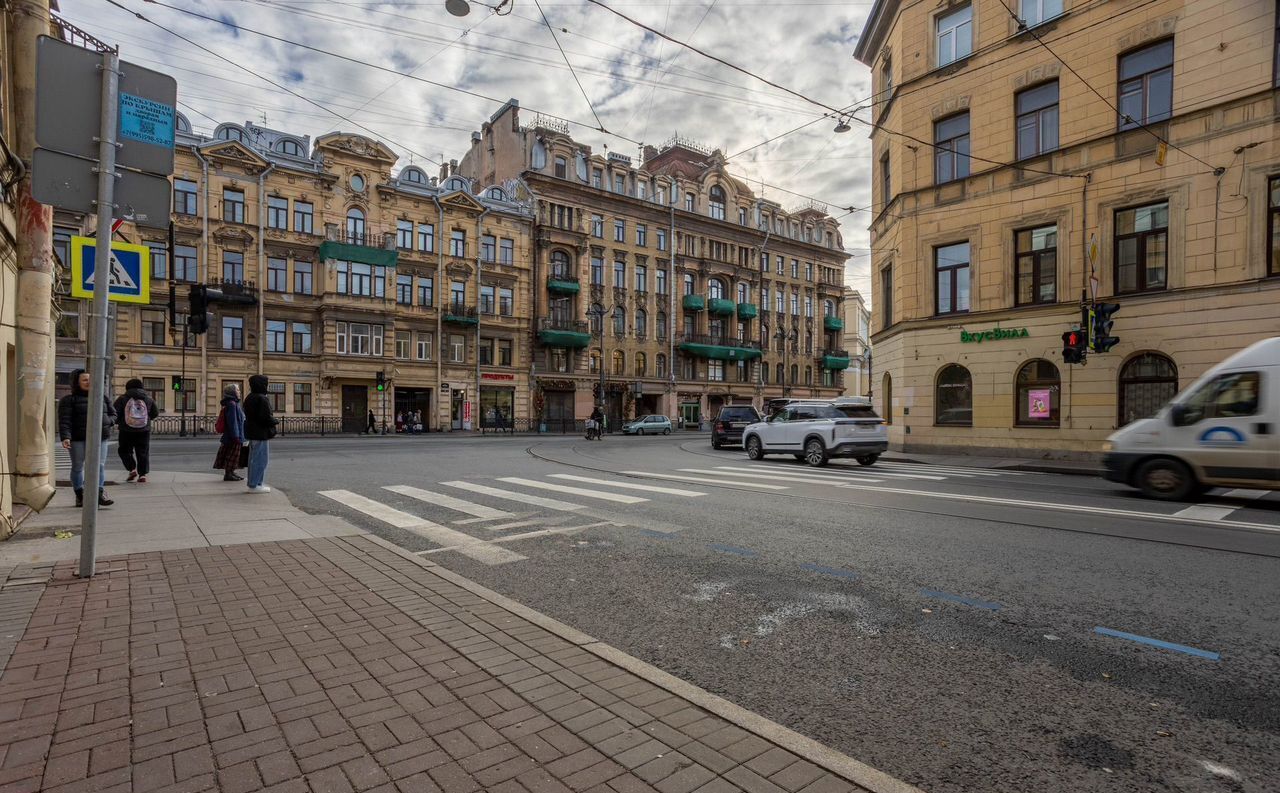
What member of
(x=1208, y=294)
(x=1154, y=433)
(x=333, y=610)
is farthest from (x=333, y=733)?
(x=1208, y=294)

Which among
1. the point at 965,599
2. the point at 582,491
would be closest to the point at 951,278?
the point at 582,491

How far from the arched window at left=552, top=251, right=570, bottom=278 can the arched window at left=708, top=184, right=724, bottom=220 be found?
53.9 feet

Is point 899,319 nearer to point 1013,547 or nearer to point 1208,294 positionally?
point 1208,294

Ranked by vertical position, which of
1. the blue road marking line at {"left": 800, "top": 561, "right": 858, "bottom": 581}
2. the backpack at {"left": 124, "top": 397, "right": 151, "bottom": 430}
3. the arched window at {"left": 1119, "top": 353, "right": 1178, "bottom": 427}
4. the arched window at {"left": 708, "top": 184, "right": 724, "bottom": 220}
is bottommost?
the blue road marking line at {"left": 800, "top": 561, "right": 858, "bottom": 581}

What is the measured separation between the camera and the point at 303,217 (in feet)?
130

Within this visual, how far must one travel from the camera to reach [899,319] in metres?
23.5

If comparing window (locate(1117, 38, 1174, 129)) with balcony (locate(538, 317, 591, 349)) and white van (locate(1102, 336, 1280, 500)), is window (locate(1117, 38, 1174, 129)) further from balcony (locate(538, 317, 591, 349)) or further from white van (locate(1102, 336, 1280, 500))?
balcony (locate(538, 317, 591, 349))

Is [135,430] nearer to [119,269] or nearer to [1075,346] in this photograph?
[119,269]

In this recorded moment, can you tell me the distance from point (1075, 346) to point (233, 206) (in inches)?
1651

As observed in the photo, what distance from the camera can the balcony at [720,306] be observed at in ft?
191

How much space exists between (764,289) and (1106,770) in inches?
2467

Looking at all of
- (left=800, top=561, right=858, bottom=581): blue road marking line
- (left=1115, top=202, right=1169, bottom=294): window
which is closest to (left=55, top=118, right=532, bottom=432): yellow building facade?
(left=800, top=561, right=858, bottom=581): blue road marking line

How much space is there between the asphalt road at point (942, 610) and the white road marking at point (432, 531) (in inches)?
1.9

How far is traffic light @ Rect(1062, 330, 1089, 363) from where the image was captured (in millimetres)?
17078
